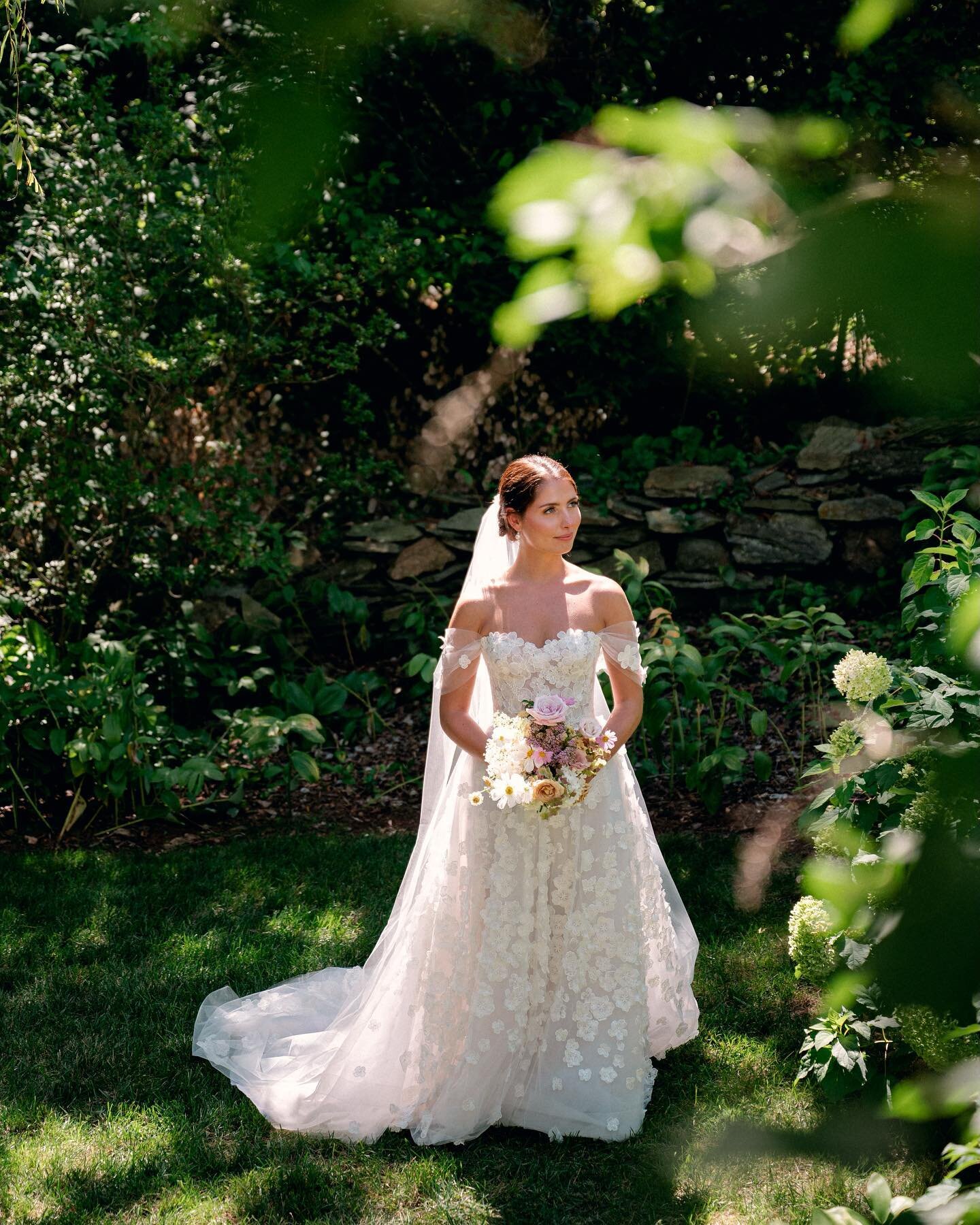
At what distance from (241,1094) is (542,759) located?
4.57ft

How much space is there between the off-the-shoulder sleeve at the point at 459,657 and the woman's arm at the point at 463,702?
0.04 ft

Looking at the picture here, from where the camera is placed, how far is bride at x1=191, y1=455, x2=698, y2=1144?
10.2 feet

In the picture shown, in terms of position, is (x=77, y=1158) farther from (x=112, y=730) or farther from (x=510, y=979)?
(x=112, y=730)

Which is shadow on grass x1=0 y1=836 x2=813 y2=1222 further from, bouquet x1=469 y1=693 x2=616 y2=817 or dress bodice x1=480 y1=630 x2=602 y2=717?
dress bodice x1=480 y1=630 x2=602 y2=717

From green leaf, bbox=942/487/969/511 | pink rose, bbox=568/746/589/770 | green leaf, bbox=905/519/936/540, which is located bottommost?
pink rose, bbox=568/746/589/770

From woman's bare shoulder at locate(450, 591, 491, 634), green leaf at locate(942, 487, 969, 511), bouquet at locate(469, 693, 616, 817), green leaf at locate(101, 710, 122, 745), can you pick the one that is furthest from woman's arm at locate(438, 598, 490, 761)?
green leaf at locate(101, 710, 122, 745)

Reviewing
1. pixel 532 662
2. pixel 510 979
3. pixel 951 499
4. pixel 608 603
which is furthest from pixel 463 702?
pixel 951 499

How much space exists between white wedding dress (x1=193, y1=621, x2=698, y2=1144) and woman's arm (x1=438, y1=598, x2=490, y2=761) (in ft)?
0.09

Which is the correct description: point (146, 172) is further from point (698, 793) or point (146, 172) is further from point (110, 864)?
point (698, 793)

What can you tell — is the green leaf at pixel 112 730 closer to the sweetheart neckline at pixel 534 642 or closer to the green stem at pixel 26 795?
the green stem at pixel 26 795

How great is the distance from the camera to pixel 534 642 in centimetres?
317

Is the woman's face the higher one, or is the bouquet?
the woman's face

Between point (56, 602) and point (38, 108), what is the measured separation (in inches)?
99.6

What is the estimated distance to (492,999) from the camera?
3.15m
